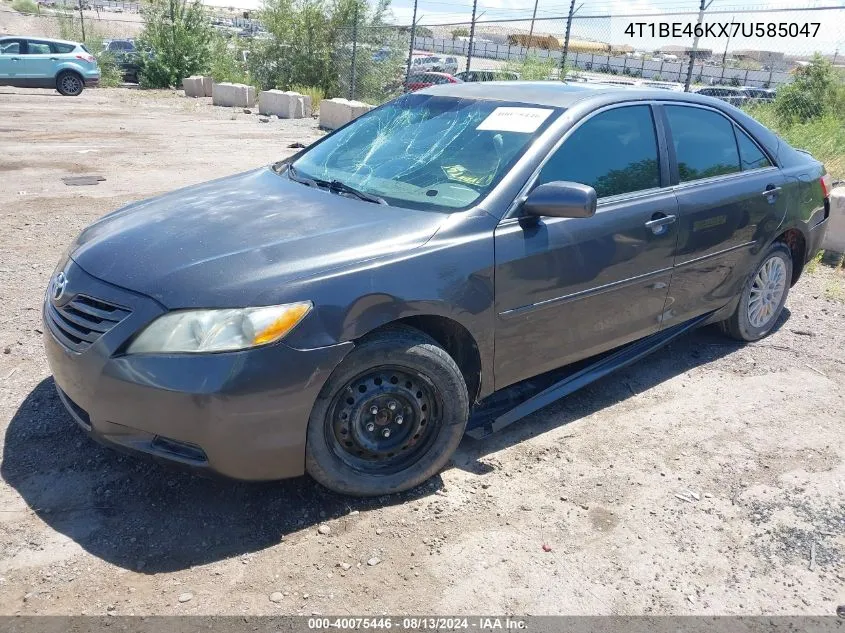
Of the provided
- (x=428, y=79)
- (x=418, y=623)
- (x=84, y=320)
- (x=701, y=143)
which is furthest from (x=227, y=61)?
(x=418, y=623)

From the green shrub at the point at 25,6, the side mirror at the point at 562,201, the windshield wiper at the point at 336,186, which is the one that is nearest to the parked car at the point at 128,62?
the windshield wiper at the point at 336,186

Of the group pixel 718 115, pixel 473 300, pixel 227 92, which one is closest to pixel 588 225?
pixel 473 300

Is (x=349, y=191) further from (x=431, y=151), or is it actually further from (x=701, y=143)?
(x=701, y=143)

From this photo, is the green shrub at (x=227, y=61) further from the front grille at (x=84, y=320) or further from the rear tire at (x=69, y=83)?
the front grille at (x=84, y=320)

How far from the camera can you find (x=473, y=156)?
363cm

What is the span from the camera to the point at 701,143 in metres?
4.43

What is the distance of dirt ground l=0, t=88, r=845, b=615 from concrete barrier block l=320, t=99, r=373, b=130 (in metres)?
11.4

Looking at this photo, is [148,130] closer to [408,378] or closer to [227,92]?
[227,92]

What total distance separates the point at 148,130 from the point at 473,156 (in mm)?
12567

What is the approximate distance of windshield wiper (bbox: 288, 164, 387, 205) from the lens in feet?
11.5

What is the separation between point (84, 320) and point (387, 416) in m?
1.27

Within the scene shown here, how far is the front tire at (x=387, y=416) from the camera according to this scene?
9.64 ft

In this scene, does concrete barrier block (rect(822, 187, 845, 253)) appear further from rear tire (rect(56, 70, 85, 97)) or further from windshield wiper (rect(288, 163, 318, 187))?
rear tire (rect(56, 70, 85, 97))

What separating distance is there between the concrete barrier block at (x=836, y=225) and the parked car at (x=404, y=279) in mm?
3403
